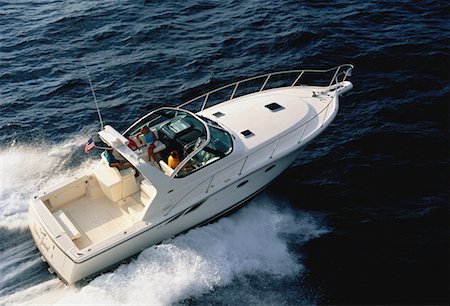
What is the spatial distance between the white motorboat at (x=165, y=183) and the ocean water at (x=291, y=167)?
546 millimetres

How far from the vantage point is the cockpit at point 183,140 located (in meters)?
12.6

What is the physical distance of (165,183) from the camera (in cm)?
1203

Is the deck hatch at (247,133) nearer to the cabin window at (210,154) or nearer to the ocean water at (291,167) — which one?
the cabin window at (210,154)

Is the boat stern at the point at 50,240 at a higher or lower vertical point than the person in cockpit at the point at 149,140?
lower

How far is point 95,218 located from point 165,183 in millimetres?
2263

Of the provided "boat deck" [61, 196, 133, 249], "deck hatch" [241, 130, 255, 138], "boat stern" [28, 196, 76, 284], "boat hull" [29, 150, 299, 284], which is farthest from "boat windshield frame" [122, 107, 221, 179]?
"boat stern" [28, 196, 76, 284]

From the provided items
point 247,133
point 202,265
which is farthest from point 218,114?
point 202,265

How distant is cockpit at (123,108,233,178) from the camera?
41.4ft

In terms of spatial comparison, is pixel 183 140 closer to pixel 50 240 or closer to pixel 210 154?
pixel 210 154

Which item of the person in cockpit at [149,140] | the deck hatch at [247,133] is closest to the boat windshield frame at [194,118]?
the person in cockpit at [149,140]

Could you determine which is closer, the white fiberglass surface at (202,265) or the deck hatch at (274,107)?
the white fiberglass surface at (202,265)

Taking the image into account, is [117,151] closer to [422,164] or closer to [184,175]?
[184,175]

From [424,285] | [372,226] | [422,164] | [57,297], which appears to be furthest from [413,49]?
[57,297]

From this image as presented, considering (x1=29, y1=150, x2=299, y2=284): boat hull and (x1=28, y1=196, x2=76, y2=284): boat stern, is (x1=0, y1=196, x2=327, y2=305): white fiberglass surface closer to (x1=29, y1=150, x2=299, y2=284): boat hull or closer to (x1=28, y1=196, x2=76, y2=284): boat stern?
(x1=29, y1=150, x2=299, y2=284): boat hull
